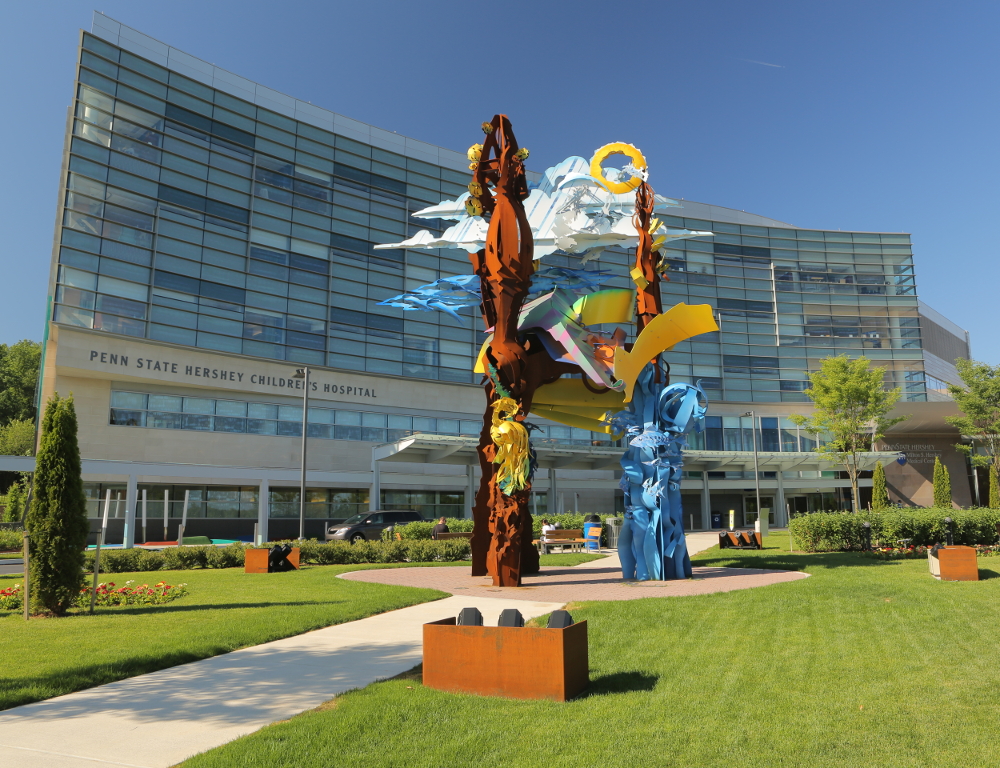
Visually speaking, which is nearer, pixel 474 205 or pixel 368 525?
pixel 474 205

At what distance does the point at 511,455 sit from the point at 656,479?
3.37 m

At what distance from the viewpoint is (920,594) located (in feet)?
37.8

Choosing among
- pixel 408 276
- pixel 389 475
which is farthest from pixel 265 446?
pixel 408 276

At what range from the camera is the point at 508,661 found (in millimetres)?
6074

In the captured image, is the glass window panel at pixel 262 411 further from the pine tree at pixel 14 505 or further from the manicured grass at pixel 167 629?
the manicured grass at pixel 167 629

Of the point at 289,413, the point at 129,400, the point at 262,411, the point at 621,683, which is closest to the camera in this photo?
the point at 621,683

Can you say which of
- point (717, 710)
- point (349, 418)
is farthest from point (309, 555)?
point (349, 418)

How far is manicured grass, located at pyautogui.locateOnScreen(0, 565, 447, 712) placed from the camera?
7078mm

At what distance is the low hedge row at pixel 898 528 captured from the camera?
65.6 ft

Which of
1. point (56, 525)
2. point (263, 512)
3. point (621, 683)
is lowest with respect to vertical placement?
point (621, 683)

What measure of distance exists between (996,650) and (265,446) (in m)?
38.4

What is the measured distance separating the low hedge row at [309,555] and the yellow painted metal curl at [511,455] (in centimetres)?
958

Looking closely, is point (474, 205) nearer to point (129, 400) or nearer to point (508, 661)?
point (508, 661)

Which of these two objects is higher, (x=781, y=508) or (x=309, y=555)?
(x=781, y=508)
